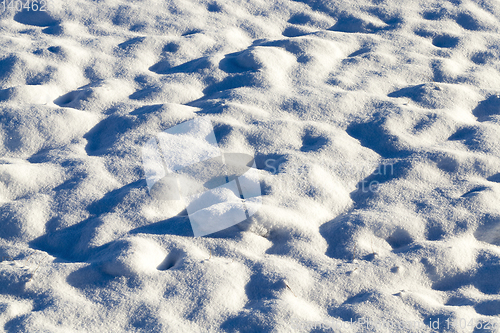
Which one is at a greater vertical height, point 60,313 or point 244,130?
point 244,130

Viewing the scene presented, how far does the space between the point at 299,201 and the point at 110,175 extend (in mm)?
725

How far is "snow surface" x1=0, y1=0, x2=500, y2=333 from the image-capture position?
4.84 feet

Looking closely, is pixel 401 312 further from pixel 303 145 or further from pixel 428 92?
pixel 428 92

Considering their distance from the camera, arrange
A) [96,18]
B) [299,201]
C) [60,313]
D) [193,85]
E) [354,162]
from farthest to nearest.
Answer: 1. [96,18]
2. [193,85]
3. [354,162]
4. [299,201]
5. [60,313]

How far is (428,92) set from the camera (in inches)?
91.3

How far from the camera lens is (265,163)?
200 centimetres

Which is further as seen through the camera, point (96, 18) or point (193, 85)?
point (96, 18)

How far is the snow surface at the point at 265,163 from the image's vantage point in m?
1.47

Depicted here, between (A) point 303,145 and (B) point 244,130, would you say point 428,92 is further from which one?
(B) point 244,130

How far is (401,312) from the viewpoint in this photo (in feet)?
4.73

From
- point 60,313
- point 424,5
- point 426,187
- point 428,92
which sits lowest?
point 60,313

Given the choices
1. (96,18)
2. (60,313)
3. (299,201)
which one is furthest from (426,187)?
(96,18)

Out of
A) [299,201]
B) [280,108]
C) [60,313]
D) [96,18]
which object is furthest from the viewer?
[96,18]

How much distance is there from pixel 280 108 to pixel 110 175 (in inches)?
31.9
